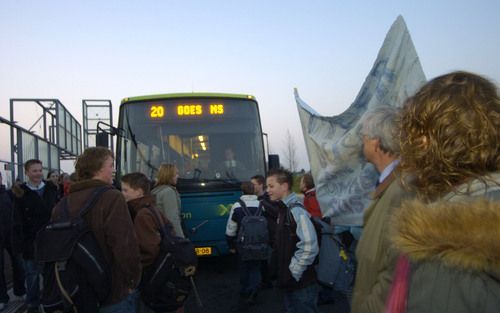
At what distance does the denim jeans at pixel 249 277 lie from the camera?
663 centimetres

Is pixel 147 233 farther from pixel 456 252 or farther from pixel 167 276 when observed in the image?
pixel 456 252

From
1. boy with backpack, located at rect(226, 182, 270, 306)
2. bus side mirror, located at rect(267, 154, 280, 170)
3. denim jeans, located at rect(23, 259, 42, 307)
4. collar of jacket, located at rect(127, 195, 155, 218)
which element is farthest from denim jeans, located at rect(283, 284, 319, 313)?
bus side mirror, located at rect(267, 154, 280, 170)

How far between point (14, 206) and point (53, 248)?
360 centimetres

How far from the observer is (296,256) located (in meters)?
3.94

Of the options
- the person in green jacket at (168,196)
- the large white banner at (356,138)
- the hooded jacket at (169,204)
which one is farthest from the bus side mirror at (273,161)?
the large white banner at (356,138)

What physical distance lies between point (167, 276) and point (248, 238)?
2210 mm

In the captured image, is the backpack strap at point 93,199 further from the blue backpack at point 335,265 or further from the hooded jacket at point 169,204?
the hooded jacket at point 169,204

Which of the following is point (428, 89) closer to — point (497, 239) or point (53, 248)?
point (497, 239)

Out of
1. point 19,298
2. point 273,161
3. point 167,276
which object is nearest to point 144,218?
point 167,276

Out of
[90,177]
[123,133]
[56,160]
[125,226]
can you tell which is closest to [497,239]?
[125,226]

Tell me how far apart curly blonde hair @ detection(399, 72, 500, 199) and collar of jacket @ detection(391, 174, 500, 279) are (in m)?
0.11

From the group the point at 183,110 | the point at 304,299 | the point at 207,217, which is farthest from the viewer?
the point at 183,110

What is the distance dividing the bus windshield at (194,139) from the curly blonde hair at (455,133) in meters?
6.67

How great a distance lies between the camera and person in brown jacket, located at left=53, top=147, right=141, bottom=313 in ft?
10.9
